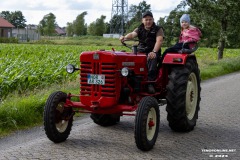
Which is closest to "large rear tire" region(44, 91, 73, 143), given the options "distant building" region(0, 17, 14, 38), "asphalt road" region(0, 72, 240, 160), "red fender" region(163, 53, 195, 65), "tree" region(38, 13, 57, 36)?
"asphalt road" region(0, 72, 240, 160)

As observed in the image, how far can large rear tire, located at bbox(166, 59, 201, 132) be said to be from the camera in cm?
699

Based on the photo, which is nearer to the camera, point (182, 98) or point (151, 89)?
point (182, 98)

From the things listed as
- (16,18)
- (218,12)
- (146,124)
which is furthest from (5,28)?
(146,124)

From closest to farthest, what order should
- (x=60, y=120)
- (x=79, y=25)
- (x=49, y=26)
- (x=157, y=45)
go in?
(x=60, y=120) < (x=157, y=45) < (x=49, y=26) < (x=79, y=25)

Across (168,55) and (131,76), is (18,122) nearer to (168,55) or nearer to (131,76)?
(131,76)

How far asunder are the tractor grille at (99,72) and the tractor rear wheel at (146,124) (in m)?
0.59

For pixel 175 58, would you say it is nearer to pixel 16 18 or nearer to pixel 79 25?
pixel 79 25

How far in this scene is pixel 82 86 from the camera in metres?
6.70

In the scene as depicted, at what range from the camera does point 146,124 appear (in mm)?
6055

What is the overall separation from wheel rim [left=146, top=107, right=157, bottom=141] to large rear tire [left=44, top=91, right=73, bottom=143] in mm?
1332

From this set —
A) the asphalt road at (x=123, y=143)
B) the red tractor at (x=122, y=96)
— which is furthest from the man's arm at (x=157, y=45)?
the asphalt road at (x=123, y=143)

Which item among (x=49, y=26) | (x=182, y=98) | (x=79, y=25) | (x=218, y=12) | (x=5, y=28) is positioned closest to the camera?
(x=182, y=98)

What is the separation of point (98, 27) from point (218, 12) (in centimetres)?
6696

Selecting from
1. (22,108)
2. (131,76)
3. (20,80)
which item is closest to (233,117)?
(131,76)
